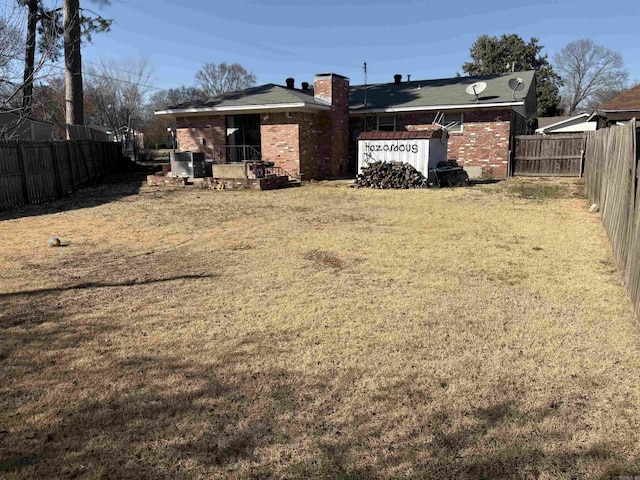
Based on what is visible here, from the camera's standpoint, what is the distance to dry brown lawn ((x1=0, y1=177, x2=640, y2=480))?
8.55 ft

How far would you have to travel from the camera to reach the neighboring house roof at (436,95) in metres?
18.4

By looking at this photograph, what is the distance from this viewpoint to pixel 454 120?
19266 mm

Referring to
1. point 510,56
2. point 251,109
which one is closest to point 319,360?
point 251,109

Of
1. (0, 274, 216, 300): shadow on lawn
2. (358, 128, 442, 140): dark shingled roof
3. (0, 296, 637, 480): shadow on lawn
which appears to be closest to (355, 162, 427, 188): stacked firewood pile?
(358, 128, 442, 140): dark shingled roof

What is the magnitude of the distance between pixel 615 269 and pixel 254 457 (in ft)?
17.8

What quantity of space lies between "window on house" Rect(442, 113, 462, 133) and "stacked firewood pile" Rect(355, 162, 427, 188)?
5.22 meters

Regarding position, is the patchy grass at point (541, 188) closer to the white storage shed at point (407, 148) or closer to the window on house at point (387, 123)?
the white storage shed at point (407, 148)

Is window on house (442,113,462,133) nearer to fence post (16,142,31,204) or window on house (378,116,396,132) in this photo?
window on house (378,116,396,132)

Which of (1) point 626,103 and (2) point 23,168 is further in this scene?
(1) point 626,103

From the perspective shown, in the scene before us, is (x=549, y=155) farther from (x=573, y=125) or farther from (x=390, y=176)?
(x=573, y=125)

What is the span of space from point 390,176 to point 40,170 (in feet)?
34.6

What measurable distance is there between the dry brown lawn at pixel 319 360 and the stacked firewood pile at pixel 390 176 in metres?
7.64

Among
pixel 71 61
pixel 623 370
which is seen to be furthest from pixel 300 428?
pixel 71 61

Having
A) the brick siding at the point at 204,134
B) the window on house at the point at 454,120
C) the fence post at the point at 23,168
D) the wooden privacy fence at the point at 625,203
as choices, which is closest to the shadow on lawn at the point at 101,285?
the wooden privacy fence at the point at 625,203
